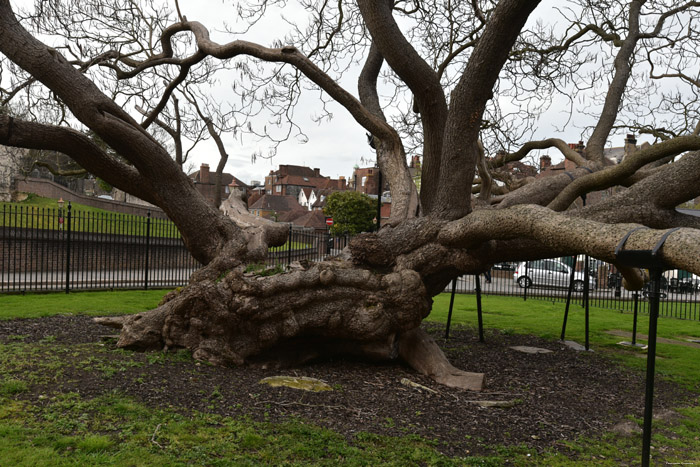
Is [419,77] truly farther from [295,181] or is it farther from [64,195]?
[295,181]

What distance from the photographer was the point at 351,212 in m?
46.6

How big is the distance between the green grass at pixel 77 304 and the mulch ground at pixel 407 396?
237 cm

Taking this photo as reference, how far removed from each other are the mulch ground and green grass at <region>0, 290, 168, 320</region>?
7.78 ft

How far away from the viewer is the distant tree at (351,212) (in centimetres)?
4631

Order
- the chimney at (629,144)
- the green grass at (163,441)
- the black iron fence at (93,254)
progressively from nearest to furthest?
the green grass at (163,441) → the black iron fence at (93,254) → the chimney at (629,144)

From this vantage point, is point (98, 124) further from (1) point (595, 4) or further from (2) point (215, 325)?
(1) point (595, 4)

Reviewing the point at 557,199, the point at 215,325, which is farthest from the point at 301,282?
the point at 557,199

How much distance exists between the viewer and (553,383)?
6.88 meters

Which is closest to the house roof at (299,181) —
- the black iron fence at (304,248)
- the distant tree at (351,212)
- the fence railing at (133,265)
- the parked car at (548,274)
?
the distant tree at (351,212)

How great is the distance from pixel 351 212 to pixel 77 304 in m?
35.7

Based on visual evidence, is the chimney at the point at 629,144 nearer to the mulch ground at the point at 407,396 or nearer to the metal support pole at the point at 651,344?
the mulch ground at the point at 407,396

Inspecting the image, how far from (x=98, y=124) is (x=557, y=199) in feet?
22.5

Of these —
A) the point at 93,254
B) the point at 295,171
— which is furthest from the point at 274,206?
the point at 93,254

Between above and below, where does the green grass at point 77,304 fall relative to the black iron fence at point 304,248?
below
